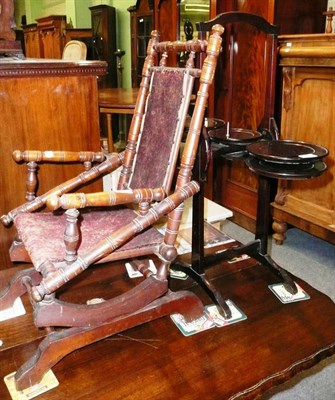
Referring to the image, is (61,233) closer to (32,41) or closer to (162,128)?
A: (162,128)

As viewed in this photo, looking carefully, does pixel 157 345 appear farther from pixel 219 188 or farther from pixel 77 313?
pixel 219 188

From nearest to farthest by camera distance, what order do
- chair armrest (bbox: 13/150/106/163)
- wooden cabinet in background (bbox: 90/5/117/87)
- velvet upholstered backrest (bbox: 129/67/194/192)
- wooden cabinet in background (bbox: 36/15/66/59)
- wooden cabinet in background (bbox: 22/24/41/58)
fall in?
velvet upholstered backrest (bbox: 129/67/194/192)
chair armrest (bbox: 13/150/106/163)
wooden cabinet in background (bbox: 90/5/117/87)
wooden cabinet in background (bbox: 36/15/66/59)
wooden cabinet in background (bbox: 22/24/41/58)

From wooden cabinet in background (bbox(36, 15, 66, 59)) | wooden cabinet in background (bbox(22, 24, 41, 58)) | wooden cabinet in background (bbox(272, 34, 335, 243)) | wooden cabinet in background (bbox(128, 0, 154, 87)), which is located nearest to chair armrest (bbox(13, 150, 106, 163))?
wooden cabinet in background (bbox(272, 34, 335, 243))

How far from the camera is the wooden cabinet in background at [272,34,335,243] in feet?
7.74

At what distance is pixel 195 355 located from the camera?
129cm

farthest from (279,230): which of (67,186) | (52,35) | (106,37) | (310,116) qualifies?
(52,35)

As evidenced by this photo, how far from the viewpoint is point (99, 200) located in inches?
47.3

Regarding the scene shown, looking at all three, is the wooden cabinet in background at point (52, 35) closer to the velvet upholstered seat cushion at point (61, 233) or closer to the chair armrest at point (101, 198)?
the velvet upholstered seat cushion at point (61, 233)

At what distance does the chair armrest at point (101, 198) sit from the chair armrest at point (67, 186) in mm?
377

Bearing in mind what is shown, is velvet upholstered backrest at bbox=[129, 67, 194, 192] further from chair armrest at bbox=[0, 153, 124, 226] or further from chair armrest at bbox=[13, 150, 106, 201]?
chair armrest at bbox=[13, 150, 106, 201]

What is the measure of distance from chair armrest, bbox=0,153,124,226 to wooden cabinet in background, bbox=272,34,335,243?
4.24 ft

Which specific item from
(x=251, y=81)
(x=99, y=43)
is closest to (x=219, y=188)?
A: (x=251, y=81)

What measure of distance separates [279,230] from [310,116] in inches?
30.9

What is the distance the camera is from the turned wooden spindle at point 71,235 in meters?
1.15
